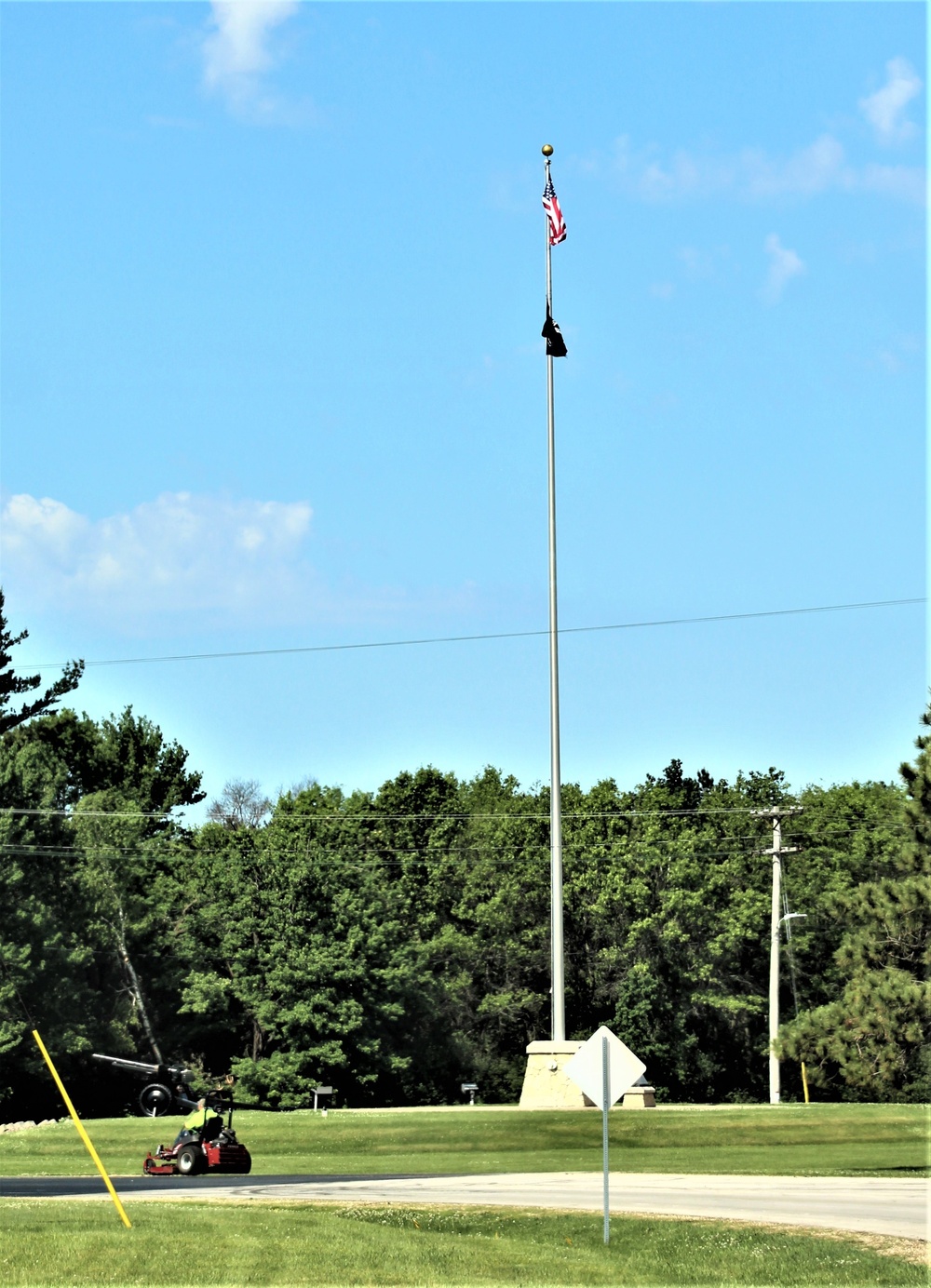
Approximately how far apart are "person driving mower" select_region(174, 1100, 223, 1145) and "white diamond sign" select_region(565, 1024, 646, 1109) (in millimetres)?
12117

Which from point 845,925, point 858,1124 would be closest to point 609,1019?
point 845,925

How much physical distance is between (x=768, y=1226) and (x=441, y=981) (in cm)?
5296

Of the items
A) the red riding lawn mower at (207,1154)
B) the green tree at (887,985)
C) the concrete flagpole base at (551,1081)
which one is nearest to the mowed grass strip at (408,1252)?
the red riding lawn mower at (207,1154)

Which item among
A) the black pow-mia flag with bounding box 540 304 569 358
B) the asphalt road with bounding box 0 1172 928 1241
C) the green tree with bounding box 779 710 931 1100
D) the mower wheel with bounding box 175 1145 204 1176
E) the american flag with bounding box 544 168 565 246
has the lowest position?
the mower wheel with bounding box 175 1145 204 1176

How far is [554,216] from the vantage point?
125 ft

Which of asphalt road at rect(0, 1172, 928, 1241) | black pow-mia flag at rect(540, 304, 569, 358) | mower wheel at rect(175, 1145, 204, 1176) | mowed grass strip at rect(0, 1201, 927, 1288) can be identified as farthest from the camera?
black pow-mia flag at rect(540, 304, 569, 358)

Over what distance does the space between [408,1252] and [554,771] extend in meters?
19.0

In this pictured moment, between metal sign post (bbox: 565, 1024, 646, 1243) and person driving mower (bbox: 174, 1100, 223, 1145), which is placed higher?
metal sign post (bbox: 565, 1024, 646, 1243)

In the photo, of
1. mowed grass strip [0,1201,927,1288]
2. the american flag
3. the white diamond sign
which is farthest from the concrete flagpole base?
the american flag

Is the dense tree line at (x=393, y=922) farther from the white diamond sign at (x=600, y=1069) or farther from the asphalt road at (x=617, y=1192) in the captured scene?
the white diamond sign at (x=600, y=1069)

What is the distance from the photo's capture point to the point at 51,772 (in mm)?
66188

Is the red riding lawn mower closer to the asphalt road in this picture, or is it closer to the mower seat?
the mower seat

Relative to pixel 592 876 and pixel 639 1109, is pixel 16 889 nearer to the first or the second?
pixel 592 876

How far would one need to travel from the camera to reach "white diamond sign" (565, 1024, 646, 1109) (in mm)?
17984
